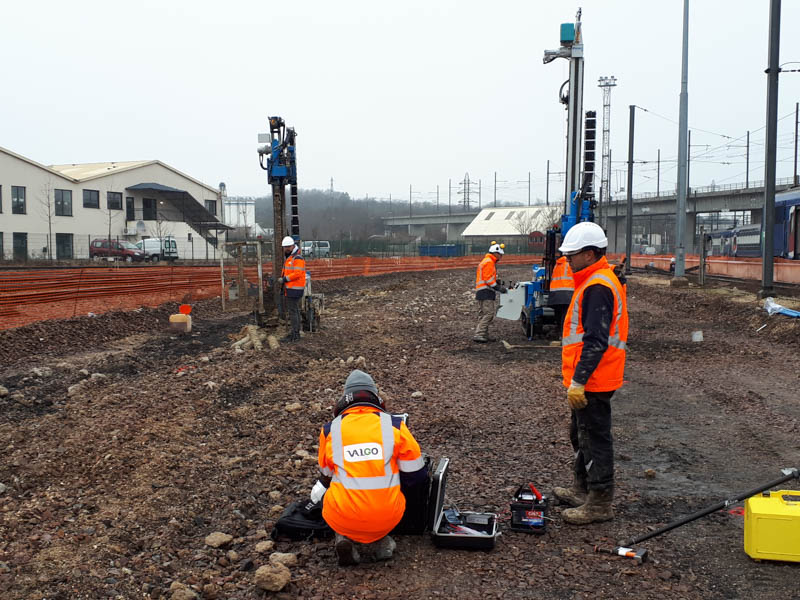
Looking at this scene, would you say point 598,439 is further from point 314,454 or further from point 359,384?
point 314,454

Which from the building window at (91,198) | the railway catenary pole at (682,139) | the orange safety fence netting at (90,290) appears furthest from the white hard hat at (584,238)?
the building window at (91,198)

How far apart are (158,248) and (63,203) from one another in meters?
10.1

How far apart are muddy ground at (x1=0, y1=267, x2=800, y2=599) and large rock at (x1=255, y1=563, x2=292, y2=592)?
0.38 feet

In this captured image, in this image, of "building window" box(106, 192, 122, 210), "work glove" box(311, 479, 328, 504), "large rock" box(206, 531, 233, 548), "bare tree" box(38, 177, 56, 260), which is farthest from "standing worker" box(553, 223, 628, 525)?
"building window" box(106, 192, 122, 210)

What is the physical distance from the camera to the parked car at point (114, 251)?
147ft

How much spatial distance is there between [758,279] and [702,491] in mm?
24080

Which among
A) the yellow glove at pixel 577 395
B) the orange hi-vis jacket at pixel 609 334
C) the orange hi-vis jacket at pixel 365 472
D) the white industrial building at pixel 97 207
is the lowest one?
the orange hi-vis jacket at pixel 365 472

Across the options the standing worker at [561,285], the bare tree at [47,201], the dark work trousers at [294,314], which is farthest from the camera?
the bare tree at [47,201]

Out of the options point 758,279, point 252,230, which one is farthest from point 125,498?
point 252,230

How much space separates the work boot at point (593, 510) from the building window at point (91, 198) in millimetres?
54816

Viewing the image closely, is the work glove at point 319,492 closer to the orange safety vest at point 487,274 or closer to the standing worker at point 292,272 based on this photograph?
the standing worker at point 292,272

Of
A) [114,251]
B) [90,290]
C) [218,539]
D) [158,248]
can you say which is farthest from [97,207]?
[218,539]

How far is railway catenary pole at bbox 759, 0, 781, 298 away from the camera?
17344mm

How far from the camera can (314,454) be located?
22.0 ft
